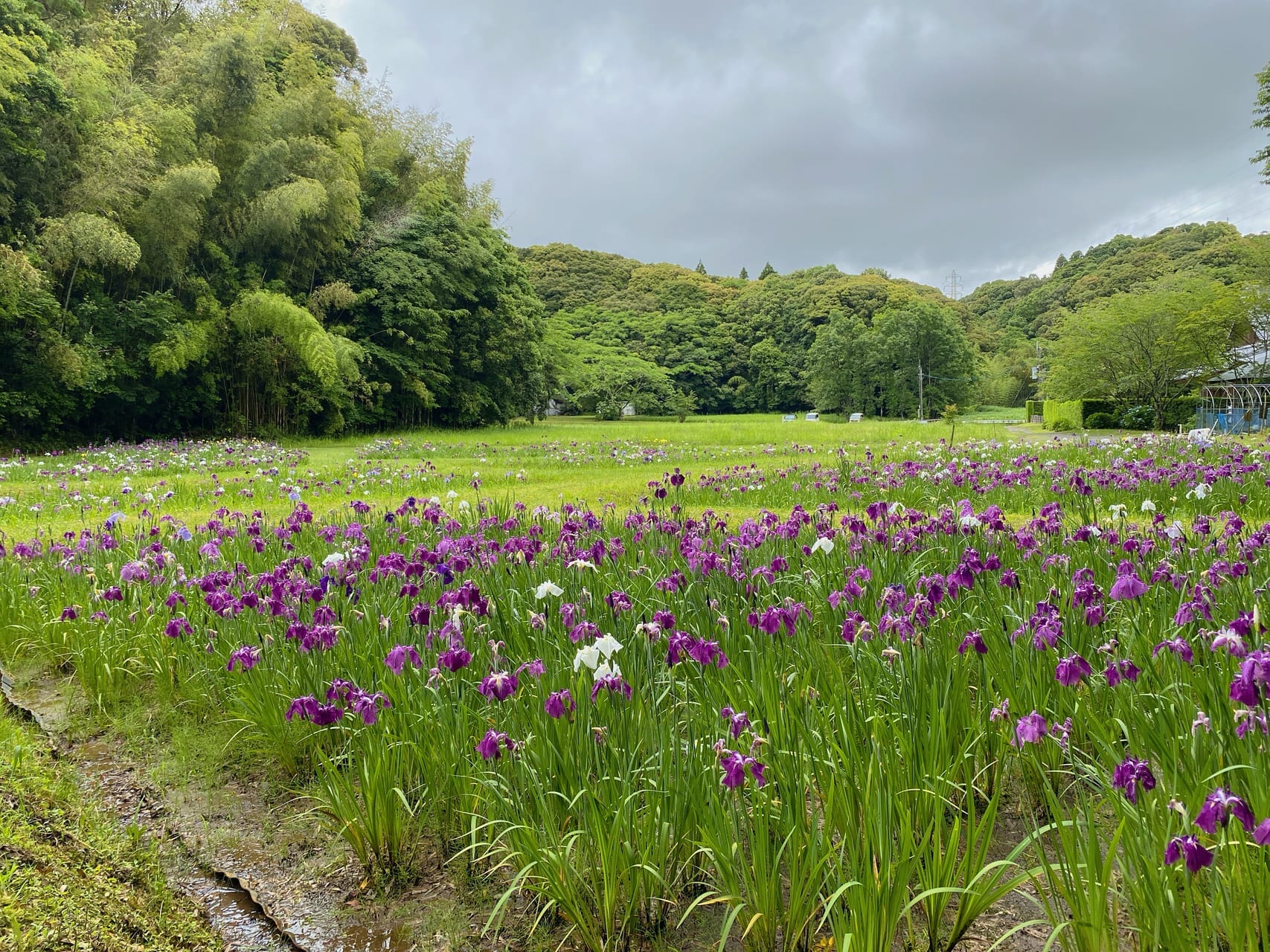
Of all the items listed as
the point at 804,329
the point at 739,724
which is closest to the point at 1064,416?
the point at 804,329

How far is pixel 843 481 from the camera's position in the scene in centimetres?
786

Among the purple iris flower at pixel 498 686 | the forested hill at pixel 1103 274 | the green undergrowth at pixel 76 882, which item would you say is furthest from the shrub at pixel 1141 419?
the green undergrowth at pixel 76 882

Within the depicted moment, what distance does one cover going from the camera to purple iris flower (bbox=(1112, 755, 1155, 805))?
146cm

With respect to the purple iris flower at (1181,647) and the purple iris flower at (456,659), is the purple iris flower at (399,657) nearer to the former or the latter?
the purple iris flower at (456,659)

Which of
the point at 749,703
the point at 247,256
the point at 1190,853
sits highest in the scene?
the point at 247,256

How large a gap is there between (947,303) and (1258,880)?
81.4m

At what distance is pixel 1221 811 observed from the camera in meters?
1.23

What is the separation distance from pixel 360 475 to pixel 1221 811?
32.3 feet

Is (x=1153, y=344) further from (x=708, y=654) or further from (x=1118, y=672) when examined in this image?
(x=708, y=654)

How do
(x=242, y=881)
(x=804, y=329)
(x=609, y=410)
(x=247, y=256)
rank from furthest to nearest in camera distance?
(x=804, y=329) → (x=609, y=410) → (x=247, y=256) → (x=242, y=881)

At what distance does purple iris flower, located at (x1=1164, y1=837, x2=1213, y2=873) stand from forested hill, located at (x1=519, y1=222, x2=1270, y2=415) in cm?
3753

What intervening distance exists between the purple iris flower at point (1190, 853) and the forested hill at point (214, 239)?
1998 centimetres

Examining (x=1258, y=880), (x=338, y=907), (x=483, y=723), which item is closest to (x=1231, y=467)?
(x=1258, y=880)

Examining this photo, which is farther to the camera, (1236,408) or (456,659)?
(1236,408)
